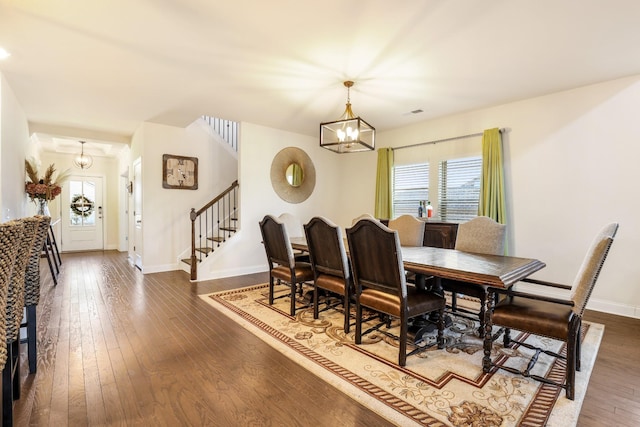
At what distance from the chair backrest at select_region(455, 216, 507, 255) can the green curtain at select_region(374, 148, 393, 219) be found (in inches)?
87.1

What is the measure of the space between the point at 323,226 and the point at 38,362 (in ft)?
7.82

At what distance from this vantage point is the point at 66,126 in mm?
5422

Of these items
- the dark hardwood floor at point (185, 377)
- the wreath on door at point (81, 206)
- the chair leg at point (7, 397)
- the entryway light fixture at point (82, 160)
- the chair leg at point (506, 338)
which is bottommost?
the dark hardwood floor at point (185, 377)

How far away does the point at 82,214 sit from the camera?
26.0 feet

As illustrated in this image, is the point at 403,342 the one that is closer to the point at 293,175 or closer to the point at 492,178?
the point at 492,178

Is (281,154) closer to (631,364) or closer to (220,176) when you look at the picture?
(220,176)

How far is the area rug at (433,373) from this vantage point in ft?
5.65

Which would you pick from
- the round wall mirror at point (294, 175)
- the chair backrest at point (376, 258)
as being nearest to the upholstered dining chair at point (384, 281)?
the chair backrest at point (376, 258)

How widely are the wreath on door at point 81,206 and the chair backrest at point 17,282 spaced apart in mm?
7719

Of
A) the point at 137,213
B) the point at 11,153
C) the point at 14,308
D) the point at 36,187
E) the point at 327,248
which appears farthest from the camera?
the point at 137,213

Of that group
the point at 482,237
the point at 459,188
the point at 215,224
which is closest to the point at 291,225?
the point at 215,224

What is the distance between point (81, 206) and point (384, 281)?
8794 millimetres

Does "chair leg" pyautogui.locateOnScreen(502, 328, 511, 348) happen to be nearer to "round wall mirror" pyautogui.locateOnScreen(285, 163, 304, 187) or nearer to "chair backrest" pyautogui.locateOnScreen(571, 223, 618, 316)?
"chair backrest" pyautogui.locateOnScreen(571, 223, 618, 316)

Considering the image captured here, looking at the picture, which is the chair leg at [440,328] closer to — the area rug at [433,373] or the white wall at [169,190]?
the area rug at [433,373]
